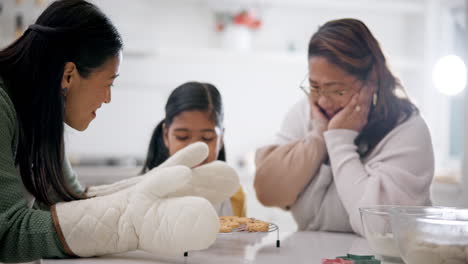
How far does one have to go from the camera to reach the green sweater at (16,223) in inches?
Result: 31.7

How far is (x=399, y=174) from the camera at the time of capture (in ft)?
4.10

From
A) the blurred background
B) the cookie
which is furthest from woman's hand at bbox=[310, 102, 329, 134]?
the blurred background

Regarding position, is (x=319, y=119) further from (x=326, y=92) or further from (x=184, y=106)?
(x=184, y=106)

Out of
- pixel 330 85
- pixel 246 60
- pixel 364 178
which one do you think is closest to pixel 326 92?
pixel 330 85

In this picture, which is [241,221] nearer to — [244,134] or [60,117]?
[60,117]

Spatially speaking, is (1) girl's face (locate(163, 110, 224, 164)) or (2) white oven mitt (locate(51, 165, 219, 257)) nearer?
(2) white oven mitt (locate(51, 165, 219, 257))

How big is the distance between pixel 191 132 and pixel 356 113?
0.42 metres

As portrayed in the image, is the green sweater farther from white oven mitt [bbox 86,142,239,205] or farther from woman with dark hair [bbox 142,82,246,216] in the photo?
woman with dark hair [bbox 142,82,246,216]

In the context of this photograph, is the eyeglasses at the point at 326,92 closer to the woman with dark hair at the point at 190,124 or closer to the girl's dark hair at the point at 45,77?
the woman with dark hair at the point at 190,124

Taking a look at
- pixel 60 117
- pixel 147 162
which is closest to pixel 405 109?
pixel 147 162

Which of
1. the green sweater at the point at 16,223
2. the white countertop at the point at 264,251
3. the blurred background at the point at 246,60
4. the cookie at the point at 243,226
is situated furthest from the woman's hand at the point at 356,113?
the blurred background at the point at 246,60

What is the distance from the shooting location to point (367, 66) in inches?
53.7

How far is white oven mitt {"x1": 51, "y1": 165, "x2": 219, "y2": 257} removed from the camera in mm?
797

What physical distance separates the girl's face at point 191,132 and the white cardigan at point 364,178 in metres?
0.27
